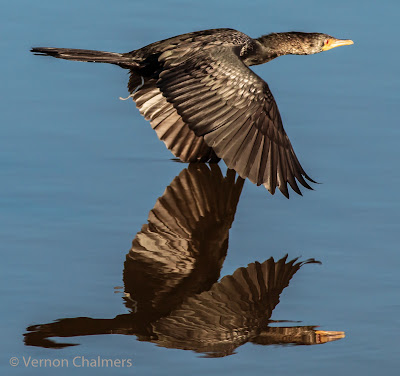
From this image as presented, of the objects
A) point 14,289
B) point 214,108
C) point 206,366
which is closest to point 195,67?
point 214,108

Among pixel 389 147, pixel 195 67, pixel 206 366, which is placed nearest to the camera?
pixel 206 366

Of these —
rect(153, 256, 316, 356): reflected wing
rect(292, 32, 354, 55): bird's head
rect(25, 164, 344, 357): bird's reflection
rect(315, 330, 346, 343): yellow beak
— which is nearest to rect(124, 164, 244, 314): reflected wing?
rect(25, 164, 344, 357): bird's reflection

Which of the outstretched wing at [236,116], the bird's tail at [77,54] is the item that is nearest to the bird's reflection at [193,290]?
the outstretched wing at [236,116]

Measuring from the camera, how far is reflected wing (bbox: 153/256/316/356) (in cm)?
600

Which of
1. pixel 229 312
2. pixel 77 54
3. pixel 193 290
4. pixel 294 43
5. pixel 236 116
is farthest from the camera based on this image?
pixel 294 43

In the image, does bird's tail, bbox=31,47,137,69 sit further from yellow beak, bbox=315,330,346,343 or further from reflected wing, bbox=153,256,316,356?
yellow beak, bbox=315,330,346,343

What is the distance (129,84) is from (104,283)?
3.18 m

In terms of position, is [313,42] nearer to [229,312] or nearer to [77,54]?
[77,54]

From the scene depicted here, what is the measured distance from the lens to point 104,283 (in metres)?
6.67

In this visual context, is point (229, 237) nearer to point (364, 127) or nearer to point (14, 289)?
point (14, 289)

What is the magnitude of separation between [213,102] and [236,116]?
229mm

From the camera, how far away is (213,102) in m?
7.90

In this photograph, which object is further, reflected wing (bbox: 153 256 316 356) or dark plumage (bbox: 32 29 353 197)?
dark plumage (bbox: 32 29 353 197)

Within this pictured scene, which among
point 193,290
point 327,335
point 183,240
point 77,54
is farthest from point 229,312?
point 77,54
